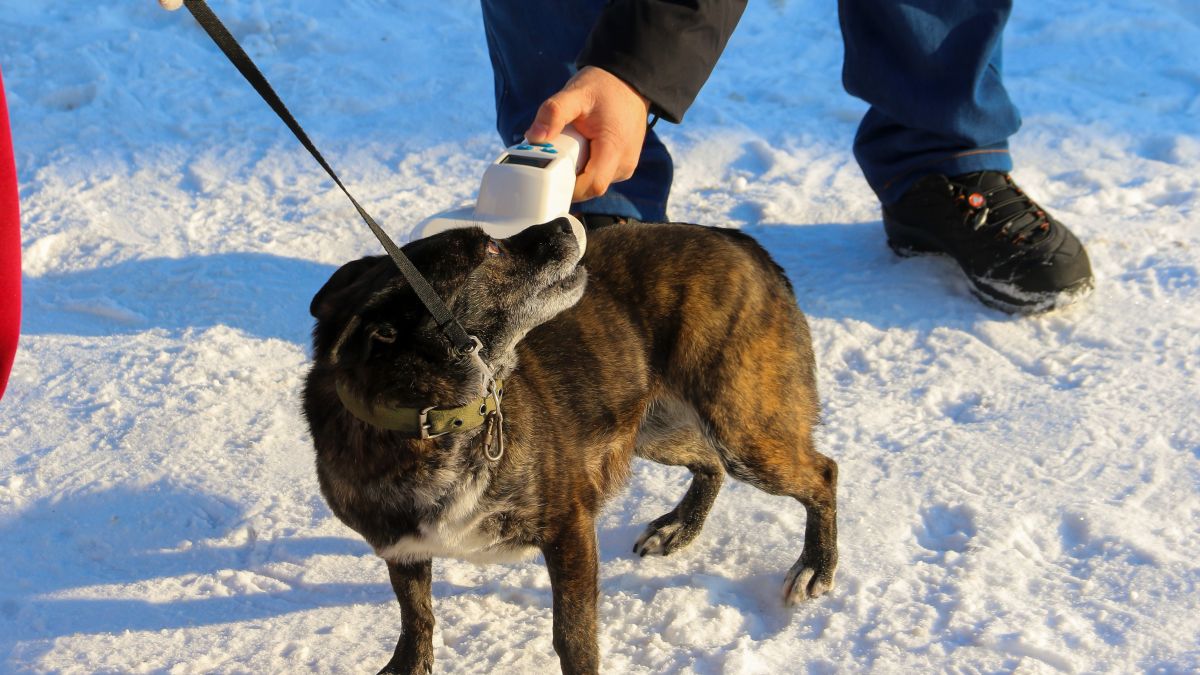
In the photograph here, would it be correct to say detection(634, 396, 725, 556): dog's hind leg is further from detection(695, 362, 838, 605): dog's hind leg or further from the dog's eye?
the dog's eye

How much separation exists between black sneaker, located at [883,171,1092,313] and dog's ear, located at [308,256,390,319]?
8.40 ft

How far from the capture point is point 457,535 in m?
2.53

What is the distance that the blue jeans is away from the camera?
4.04 meters

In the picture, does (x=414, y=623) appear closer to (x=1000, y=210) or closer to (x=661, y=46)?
(x=661, y=46)

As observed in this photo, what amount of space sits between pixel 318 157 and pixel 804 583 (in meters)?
1.74

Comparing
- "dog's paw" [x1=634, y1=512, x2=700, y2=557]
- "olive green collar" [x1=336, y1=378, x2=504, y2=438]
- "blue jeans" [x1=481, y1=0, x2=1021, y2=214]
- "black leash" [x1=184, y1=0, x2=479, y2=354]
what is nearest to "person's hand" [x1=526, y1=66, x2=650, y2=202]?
"black leash" [x1=184, y1=0, x2=479, y2=354]

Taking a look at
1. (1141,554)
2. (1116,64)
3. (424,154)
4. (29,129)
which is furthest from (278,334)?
(1116,64)

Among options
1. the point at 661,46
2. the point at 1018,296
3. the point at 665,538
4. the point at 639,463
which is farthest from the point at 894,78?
the point at 665,538

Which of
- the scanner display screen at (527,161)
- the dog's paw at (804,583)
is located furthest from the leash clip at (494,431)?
the dog's paw at (804,583)

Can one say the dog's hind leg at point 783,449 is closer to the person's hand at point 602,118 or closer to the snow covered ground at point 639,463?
the snow covered ground at point 639,463

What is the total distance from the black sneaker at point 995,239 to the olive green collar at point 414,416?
2.53 meters

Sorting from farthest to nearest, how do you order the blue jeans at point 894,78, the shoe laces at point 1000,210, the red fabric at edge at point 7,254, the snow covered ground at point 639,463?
the shoe laces at point 1000,210 < the blue jeans at point 894,78 < the snow covered ground at point 639,463 < the red fabric at edge at point 7,254

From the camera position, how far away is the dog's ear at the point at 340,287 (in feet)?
7.98

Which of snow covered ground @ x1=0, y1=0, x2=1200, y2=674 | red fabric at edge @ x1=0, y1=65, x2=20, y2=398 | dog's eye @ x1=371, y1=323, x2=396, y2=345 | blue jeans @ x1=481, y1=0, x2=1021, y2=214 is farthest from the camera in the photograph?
blue jeans @ x1=481, y1=0, x2=1021, y2=214
